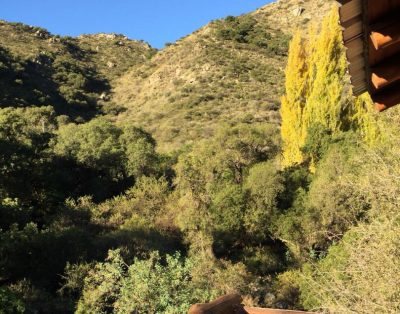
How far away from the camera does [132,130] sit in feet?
102

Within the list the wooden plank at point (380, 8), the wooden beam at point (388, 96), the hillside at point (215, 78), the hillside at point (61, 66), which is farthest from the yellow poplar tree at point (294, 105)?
the hillside at point (61, 66)

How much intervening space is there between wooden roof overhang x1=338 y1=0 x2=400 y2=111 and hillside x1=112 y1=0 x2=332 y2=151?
3273 cm

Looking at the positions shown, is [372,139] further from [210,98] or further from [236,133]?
Result: [210,98]

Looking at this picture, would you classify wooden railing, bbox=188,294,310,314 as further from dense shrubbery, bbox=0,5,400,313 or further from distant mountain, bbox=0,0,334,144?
distant mountain, bbox=0,0,334,144

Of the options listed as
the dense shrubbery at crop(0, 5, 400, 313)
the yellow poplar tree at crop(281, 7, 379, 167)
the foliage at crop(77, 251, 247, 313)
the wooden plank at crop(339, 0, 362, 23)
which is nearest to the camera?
the wooden plank at crop(339, 0, 362, 23)

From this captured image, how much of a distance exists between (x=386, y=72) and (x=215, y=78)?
147 ft

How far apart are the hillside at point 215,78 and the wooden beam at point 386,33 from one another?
1311 inches

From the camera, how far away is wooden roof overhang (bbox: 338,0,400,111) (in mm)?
1787

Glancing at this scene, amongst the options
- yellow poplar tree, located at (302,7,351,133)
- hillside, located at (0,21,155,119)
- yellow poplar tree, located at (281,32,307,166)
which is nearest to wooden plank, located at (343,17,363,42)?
yellow poplar tree, located at (302,7,351,133)

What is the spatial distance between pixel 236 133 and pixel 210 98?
19.1m

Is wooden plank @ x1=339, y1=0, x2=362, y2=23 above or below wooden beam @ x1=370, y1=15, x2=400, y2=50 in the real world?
above

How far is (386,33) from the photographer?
1.89m

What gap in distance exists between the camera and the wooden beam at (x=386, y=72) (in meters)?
2.28

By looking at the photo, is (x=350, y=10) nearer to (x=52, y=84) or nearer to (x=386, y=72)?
(x=386, y=72)
